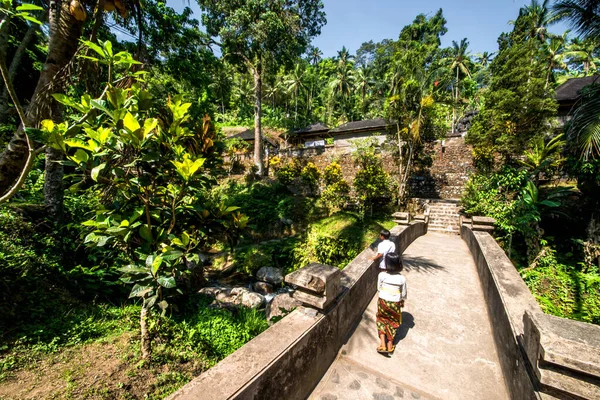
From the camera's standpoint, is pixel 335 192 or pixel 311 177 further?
pixel 311 177

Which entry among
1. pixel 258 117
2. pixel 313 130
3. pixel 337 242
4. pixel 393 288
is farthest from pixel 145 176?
pixel 313 130

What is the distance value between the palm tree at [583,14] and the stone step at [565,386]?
1016 cm

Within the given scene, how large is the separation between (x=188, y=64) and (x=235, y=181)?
383 inches

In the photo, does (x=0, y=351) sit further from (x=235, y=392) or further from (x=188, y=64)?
(x=188, y=64)

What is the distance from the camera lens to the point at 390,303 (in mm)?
3355

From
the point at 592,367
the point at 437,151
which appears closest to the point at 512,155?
the point at 437,151

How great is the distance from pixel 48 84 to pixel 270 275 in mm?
6970

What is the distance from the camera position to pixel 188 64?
7.62m

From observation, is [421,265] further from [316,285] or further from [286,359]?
[286,359]

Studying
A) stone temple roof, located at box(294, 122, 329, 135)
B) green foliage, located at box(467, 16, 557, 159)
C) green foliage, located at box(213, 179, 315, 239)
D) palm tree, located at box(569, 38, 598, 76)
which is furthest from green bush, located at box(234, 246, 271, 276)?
palm tree, located at box(569, 38, 598, 76)

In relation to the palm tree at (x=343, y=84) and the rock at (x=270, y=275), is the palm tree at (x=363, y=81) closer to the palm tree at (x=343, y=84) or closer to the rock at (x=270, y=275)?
the palm tree at (x=343, y=84)

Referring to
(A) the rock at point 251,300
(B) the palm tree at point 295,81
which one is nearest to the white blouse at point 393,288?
(A) the rock at point 251,300

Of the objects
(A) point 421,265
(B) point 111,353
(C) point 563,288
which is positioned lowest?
(C) point 563,288

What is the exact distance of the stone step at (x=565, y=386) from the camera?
1.65m
